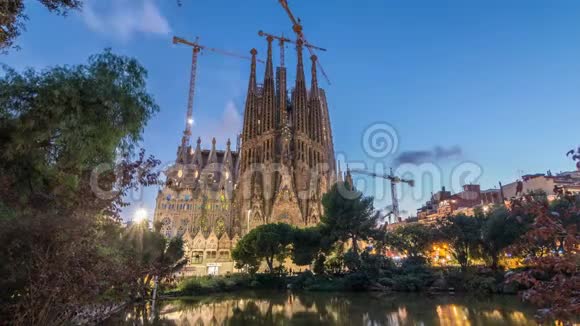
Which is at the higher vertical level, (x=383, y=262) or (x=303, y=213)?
(x=303, y=213)

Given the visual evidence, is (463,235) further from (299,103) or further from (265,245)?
(299,103)

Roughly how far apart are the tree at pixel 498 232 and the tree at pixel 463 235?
83 centimetres

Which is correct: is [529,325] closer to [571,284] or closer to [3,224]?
Answer: [571,284]

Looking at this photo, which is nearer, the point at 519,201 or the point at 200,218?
the point at 519,201

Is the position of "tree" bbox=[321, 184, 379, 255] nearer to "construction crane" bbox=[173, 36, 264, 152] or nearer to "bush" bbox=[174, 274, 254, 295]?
"bush" bbox=[174, 274, 254, 295]

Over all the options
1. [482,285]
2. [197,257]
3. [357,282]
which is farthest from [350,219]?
[197,257]

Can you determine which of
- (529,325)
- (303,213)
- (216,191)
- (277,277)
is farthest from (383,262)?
(216,191)

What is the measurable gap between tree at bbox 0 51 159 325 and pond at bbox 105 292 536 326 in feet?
25.0

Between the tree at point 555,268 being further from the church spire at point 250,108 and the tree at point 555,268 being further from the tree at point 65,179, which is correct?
the church spire at point 250,108

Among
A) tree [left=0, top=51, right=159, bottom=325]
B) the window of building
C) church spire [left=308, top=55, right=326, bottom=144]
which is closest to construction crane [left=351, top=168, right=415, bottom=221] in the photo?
church spire [left=308, top=55, right=326, bottom=144]

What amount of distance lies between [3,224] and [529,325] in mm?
16962

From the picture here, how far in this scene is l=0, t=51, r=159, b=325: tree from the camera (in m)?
6.11

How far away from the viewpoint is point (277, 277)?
3325 cm

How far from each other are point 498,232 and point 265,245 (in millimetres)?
21863
